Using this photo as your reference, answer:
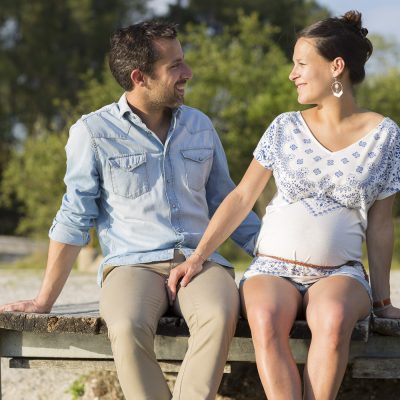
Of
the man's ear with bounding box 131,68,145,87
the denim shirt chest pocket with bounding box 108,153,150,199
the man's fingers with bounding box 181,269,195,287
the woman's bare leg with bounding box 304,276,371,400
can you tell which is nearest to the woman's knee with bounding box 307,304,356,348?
the woman's bare leg with bounding box 304,276,371,400

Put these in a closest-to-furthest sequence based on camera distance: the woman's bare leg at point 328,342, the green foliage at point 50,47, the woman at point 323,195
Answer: the woman's bare leg at point 328,342 < the woman at point 323,195 < the green foliage at point 50,47

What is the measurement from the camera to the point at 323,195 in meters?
3.56

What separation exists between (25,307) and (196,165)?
90 centimetres

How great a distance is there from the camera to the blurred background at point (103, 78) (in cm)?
1950

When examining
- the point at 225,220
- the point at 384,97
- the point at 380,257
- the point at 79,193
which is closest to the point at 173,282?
the point at 225,220

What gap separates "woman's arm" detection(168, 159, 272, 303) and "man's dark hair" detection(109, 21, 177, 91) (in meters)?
0.66

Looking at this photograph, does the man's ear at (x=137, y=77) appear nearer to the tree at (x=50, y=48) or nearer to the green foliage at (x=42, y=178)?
the green foliage at (x=42, y=178)

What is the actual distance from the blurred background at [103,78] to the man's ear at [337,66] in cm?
31

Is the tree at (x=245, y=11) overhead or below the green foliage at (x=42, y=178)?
overhead

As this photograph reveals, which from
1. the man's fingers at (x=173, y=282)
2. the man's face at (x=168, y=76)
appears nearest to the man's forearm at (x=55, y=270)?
the man's fingers at (x=173, y=282)

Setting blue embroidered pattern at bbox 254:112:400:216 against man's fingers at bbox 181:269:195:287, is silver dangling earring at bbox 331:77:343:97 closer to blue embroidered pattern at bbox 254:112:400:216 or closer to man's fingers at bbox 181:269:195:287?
blue embroidered pattern at bbox 254:112:400:216

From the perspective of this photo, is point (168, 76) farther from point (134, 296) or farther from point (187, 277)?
point (134, 296)

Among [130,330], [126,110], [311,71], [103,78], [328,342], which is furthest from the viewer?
[103,78]

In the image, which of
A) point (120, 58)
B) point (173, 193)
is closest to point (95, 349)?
point (173, 193)
